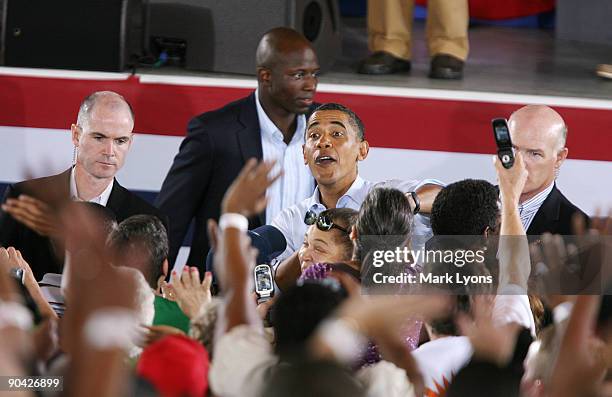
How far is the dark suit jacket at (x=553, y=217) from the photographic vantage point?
12.7 feet

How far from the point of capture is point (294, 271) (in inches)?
136

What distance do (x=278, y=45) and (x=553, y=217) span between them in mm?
1111

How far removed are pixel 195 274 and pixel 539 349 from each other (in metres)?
0.91

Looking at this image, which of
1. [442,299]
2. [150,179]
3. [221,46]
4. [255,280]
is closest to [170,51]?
[221,46]

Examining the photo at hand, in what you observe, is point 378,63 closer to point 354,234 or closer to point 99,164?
point 99,164

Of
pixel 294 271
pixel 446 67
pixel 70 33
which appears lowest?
pixel 294 271

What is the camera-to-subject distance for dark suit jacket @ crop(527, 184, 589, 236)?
3883mm

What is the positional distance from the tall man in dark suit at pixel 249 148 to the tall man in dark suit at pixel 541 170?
747mm

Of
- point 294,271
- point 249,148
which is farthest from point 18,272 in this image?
point 249,148

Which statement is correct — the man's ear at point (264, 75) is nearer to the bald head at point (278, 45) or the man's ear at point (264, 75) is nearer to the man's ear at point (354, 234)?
the bald head at point (278, 45)

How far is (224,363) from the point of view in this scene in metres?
2.18

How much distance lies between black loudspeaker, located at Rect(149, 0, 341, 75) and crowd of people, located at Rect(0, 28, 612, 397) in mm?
251

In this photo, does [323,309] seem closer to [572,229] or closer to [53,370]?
[53,370]

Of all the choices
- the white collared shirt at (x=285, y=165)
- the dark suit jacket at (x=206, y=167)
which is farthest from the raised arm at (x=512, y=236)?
the dark suit jacket at (x=206, y=167)
